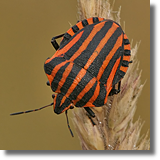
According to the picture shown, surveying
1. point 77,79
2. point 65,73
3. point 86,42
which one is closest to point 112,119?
point 77,79

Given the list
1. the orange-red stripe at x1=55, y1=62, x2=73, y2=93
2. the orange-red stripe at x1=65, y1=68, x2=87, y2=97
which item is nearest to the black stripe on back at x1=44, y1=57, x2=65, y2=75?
the orange-red stripe at x1=55, y1=62, x2=73, y2=93

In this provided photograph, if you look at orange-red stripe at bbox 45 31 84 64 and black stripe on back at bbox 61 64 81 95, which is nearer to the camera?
black stripe on back at bbox 61 64 81 95

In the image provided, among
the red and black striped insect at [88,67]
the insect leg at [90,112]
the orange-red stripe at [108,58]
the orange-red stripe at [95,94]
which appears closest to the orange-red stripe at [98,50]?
the red and black striped insect at [88,67]

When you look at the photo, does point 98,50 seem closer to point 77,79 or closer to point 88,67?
point 88,67

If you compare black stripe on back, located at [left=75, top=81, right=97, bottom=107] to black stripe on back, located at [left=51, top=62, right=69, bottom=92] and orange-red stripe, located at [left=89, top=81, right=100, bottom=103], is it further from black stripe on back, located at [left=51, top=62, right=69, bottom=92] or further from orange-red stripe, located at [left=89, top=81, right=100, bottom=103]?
black stripe on back, located at [left=51, top=62, right=69, bottom=92]

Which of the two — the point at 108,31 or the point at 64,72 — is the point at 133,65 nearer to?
the point at 108,31

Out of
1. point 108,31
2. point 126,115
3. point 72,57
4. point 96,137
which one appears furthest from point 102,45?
point 96,137

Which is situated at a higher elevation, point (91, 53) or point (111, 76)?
point (91, 53)

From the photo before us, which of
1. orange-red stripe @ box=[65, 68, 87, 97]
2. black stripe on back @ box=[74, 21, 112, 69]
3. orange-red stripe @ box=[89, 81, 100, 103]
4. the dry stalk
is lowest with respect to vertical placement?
the dry stalk
